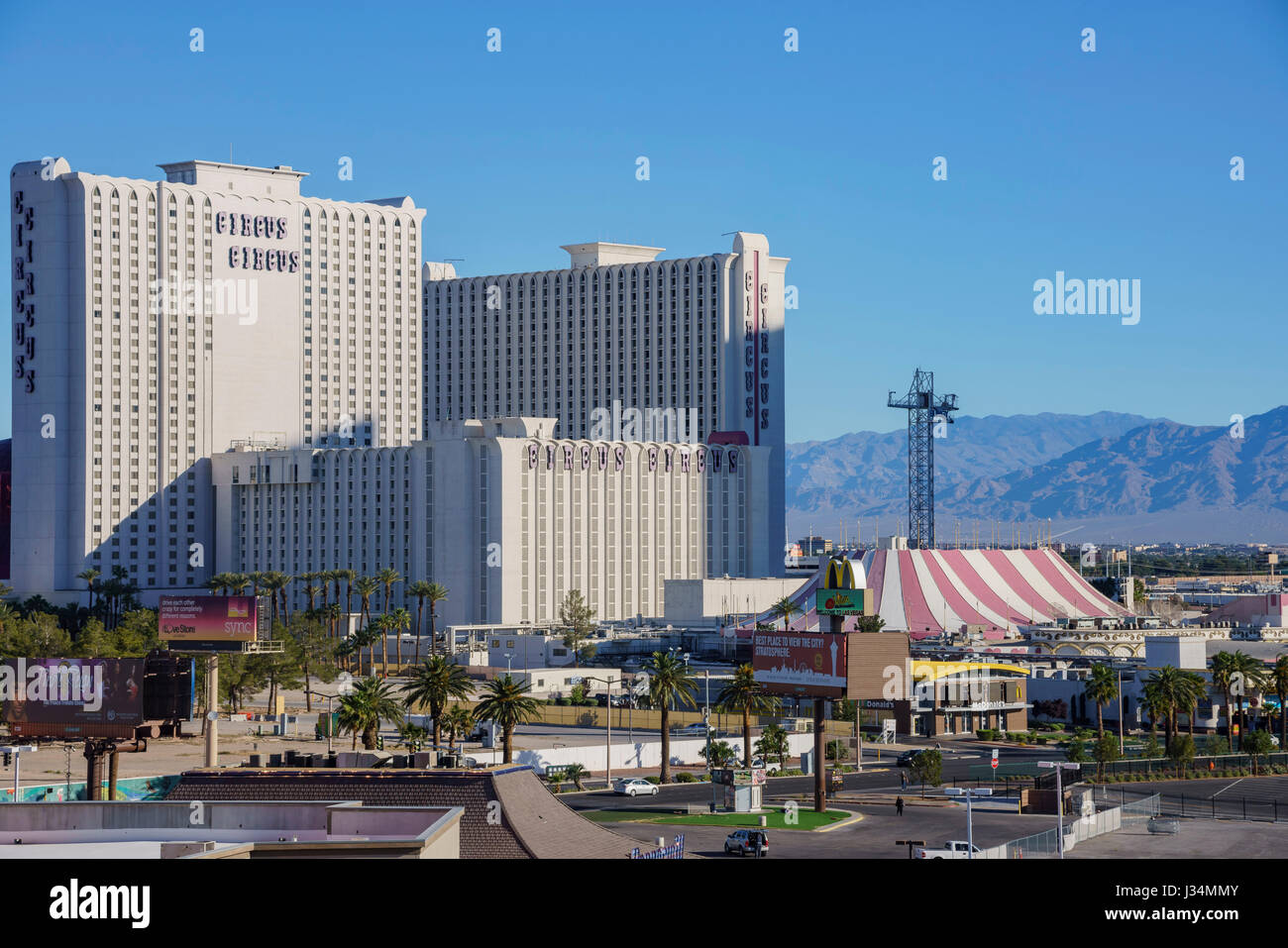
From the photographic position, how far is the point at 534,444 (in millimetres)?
185875

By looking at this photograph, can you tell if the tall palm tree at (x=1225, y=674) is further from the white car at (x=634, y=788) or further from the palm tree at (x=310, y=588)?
the palm tree at (x=310, y=588)

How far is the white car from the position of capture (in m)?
85.8

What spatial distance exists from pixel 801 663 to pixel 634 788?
35.7 ft

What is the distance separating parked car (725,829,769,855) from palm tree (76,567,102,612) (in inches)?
5227

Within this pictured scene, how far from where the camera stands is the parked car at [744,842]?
65.2m

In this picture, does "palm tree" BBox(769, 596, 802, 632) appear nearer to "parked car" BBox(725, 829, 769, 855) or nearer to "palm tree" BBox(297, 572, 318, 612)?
"palm tree" BBox(297, 572, 318, 612)

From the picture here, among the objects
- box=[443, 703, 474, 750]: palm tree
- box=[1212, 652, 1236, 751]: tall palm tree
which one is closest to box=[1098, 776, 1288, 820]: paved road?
box=[1212, 652, 1236, 751]: tall palm tree

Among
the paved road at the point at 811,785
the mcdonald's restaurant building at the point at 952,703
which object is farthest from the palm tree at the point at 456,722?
the mcdonald's restaurant building at the point at 952,703

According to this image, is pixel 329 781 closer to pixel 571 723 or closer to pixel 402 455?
pixel 571 723

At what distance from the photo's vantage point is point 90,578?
609 feet

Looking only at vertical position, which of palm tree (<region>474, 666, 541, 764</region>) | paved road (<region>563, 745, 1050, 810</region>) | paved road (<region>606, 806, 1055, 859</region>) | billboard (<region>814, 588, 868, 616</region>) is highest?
billboard (<region>814, 588, 868, 616</region>)

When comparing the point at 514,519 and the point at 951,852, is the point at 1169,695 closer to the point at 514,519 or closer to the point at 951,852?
the point at 951,852
